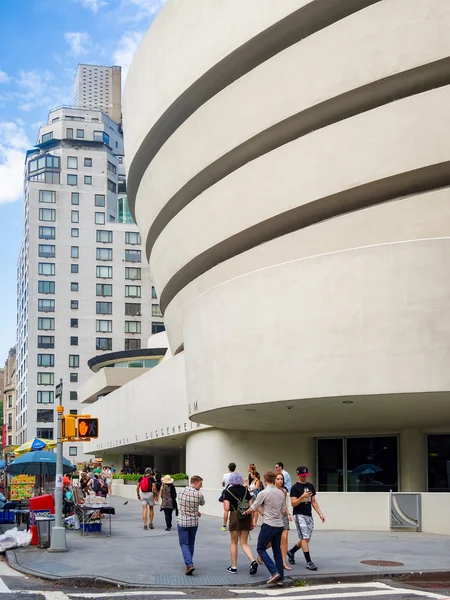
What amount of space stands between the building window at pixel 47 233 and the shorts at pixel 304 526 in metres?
84.4

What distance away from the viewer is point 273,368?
21250 mm

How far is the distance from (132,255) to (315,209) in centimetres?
7447

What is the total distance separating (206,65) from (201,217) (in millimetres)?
5007

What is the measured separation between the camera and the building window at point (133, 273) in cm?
9594

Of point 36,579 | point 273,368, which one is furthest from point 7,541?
point 273,368

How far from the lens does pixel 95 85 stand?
158m

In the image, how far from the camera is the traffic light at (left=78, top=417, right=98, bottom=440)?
52.1 feet

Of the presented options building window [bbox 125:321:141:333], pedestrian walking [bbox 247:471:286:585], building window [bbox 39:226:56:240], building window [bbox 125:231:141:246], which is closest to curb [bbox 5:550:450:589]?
pedestrian walking [bbox 247:471:286:585]

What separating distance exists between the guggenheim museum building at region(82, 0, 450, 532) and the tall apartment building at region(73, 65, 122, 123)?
111 metres

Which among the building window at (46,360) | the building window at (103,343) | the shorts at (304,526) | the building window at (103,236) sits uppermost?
the building window at (103,236)

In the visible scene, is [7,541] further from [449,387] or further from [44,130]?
[44,130]

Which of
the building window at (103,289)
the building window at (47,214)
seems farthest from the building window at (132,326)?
the building window at (47,214)

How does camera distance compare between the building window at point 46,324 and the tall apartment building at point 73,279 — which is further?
the building window at point 46,324

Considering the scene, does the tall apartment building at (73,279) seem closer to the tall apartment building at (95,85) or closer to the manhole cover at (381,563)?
the tall apartment building at (95,85)
